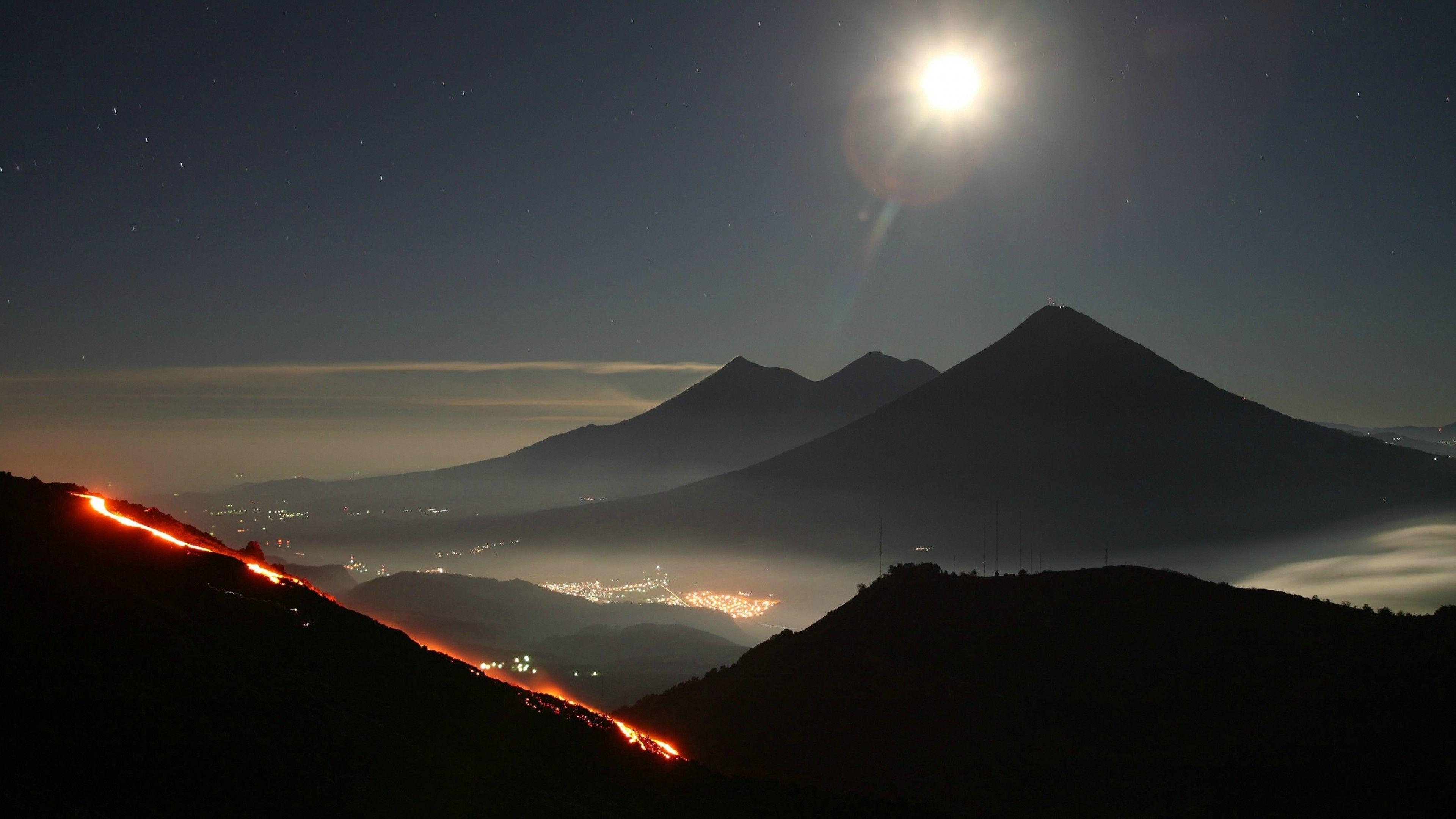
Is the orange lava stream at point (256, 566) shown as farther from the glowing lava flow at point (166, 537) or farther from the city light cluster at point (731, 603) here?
the city light cluster at point (731, 603)

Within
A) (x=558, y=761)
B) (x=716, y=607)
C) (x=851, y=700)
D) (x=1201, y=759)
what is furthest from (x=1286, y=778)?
(x=716, y=607)

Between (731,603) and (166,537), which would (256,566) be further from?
(731,603)

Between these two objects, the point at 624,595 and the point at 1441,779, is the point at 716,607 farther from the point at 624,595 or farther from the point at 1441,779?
the point at 1441,779

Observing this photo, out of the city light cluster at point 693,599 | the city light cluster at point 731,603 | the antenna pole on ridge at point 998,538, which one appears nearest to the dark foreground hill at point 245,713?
the antenna pole on ridge at point 998,538

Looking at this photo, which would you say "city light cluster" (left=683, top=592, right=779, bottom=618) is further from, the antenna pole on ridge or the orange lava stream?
the orange lava stream

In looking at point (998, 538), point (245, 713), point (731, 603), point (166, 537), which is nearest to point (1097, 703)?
point (245, 713)
